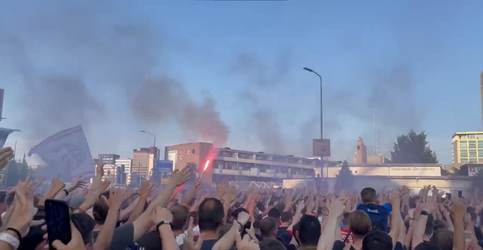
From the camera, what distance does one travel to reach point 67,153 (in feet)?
47.0

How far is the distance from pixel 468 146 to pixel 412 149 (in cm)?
9004

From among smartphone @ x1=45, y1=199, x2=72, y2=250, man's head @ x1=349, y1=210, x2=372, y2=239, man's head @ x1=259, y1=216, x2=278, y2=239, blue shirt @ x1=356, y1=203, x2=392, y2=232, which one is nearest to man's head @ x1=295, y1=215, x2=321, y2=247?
man's head @ x1=349, y1=210, x2=372, y2=239

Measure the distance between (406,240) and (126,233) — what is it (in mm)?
3157

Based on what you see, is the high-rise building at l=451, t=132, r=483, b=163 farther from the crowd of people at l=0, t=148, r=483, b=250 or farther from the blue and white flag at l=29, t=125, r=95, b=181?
the crowd of people at l=0, t=148, r=483, b=250

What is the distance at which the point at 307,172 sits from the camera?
279 ft

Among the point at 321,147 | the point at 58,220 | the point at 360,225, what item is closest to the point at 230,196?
the point at 360,225

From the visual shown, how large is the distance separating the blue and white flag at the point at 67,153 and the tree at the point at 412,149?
50.0m

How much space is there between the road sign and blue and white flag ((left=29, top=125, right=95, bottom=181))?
13597 mm

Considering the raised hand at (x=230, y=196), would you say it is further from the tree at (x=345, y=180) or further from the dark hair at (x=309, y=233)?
the tree at (x=345, y=180)

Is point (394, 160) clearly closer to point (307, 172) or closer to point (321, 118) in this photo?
point (307, 172)

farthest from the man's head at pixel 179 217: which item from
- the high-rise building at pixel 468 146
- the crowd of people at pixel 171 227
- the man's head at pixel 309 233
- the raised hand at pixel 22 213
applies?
the high-rise building at pixel 468 146

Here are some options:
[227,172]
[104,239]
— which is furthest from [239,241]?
[227,172]

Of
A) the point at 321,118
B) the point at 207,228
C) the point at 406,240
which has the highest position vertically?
the point at 321,118

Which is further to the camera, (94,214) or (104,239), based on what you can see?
(94,214)
